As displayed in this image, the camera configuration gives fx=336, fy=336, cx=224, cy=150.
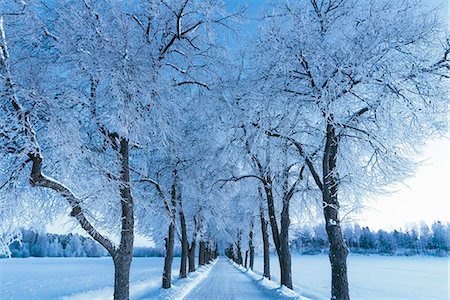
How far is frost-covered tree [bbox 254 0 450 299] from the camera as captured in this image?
288 inches

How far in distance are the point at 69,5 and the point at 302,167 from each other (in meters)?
9.33

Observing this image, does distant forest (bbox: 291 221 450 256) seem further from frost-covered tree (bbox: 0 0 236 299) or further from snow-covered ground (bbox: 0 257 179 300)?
frost-covered tree (bbox: 0 0 236 299)

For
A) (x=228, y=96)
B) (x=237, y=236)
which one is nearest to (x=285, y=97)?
(x=228, y=96)

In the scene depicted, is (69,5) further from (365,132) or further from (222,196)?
(222,196)

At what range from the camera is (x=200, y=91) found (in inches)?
435

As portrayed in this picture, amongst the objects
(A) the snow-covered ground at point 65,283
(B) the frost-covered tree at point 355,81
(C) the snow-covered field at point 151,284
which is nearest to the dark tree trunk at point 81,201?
(B) the frost-covered tree at point 355,81

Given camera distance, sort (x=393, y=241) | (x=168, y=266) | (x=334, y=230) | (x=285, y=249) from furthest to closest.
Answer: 1. (x=393, y=241)
2. (x=168, y=266)
3. (x=285, y=249)
4. (x=334, y=230)

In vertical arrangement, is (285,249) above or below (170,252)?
above

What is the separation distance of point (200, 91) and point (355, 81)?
5.10 meters

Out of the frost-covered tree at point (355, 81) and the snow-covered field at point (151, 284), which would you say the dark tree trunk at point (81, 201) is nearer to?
the frost-covered tree at point (355, 81)

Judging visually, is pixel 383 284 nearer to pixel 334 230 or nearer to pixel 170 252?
pixel 170 252

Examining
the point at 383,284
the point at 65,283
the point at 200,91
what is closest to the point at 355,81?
the point at 200,91

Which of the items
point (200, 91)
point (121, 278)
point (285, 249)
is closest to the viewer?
point (121, 278)

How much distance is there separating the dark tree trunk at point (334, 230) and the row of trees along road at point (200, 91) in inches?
1.5
